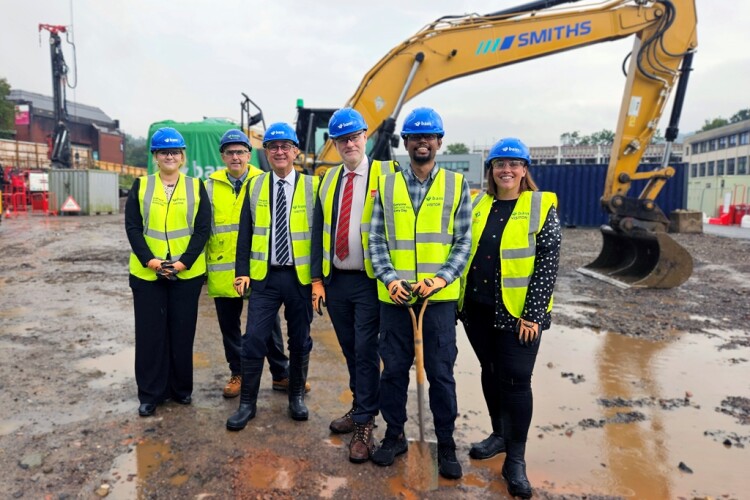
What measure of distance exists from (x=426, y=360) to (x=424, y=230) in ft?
2.37

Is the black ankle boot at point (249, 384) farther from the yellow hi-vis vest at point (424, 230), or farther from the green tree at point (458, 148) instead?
the green tree at point (458, 148)

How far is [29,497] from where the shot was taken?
2654 mm

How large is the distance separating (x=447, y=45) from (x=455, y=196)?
20.1 ft

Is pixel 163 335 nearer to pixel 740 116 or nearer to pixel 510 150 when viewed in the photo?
pixel 510 150

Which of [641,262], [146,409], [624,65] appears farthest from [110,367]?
[624,65]

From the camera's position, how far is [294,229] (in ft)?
11.3

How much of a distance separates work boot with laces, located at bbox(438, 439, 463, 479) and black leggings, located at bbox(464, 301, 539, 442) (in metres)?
0.31

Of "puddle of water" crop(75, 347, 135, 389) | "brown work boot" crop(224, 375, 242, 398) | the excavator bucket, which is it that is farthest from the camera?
the excavator bucket

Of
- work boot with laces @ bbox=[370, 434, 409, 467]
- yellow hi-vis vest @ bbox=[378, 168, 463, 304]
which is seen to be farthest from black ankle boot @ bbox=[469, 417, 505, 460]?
yellow hi-vis vest @ bbox=[378, 168, 463, 304]

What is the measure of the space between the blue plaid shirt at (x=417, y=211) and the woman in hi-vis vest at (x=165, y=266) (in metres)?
1.43

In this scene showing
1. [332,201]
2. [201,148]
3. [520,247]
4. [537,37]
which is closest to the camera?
[520,247]

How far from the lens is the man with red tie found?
3102 mm

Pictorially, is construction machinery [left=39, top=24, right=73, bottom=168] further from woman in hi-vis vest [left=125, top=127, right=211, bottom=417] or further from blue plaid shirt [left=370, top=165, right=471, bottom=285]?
blue plaid shirt [left=370, top=165, right=471, bottom=285]

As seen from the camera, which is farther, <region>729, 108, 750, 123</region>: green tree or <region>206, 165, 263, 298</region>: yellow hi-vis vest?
<region>729, 108, 750, 123</region>: green tree
